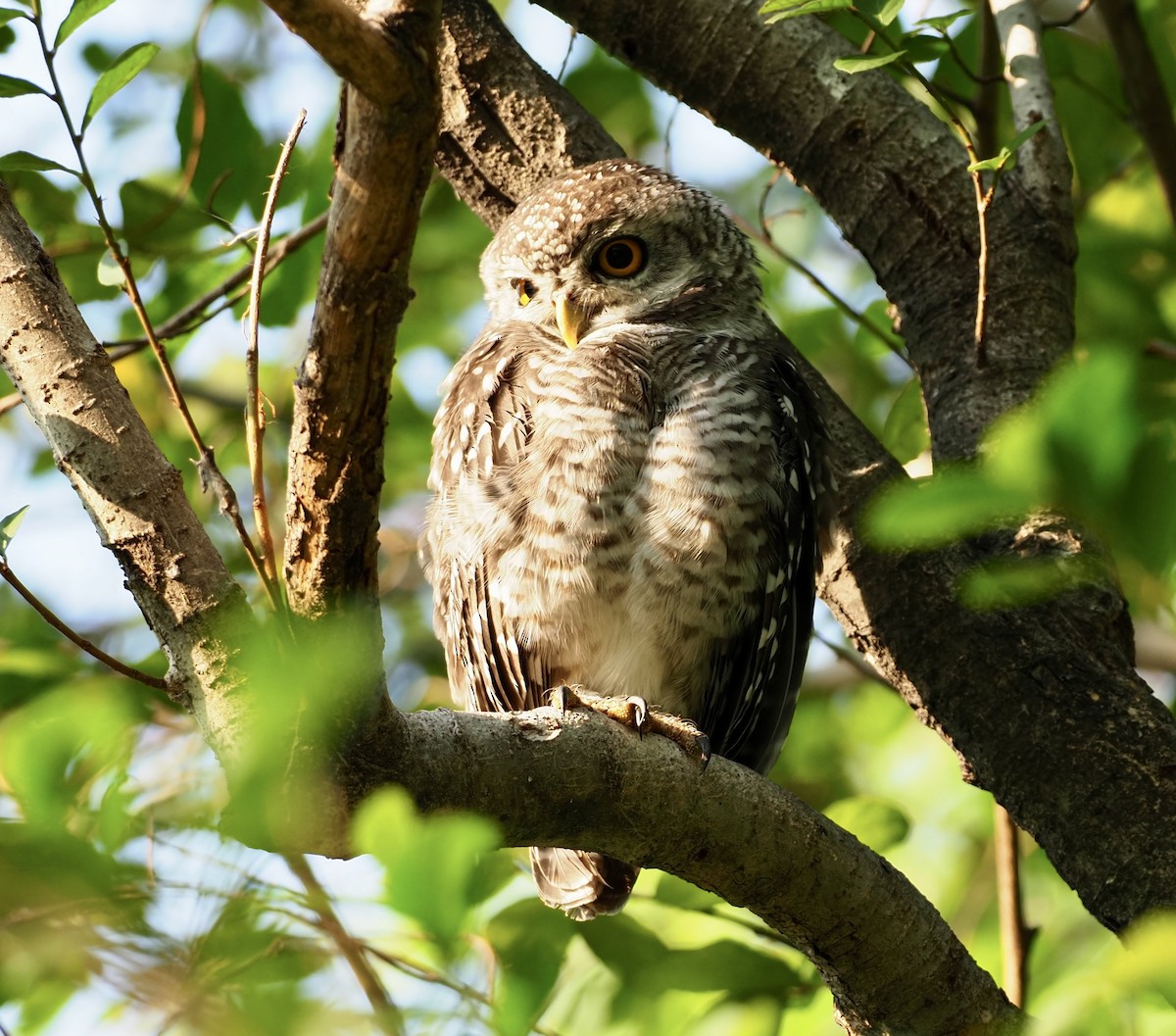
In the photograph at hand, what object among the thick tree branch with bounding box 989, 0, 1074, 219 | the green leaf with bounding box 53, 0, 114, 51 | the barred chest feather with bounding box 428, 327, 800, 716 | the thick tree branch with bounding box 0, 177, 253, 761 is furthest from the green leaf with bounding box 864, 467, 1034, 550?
the thick tree branch with bounding box 989, 0, 1074, 219

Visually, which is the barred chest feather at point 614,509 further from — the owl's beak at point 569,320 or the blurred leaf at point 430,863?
the blurred leaf at point 430,863

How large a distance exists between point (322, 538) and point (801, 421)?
1.70 metres

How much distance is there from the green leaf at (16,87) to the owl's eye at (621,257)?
5.28ft

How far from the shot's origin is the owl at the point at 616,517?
9.10 ft

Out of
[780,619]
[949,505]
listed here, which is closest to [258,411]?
[949,505]

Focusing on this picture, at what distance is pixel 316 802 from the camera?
1.39m

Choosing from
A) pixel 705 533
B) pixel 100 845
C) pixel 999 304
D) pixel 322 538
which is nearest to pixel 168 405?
pixel 705 533

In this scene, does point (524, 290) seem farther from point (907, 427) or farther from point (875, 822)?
point (875, 822)

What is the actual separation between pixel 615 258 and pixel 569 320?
0.91ft

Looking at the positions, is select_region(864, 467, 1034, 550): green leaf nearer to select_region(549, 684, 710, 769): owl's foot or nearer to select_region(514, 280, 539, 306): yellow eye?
select_region(549, 684, 710, 769): owl's foot

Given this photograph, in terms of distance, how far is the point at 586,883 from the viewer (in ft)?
9.07

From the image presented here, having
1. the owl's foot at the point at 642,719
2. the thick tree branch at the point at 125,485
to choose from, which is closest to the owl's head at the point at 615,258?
the owl's foot at the point at 642,719

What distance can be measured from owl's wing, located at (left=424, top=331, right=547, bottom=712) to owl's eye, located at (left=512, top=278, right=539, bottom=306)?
315 mm

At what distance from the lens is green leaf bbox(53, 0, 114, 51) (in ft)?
6.38
